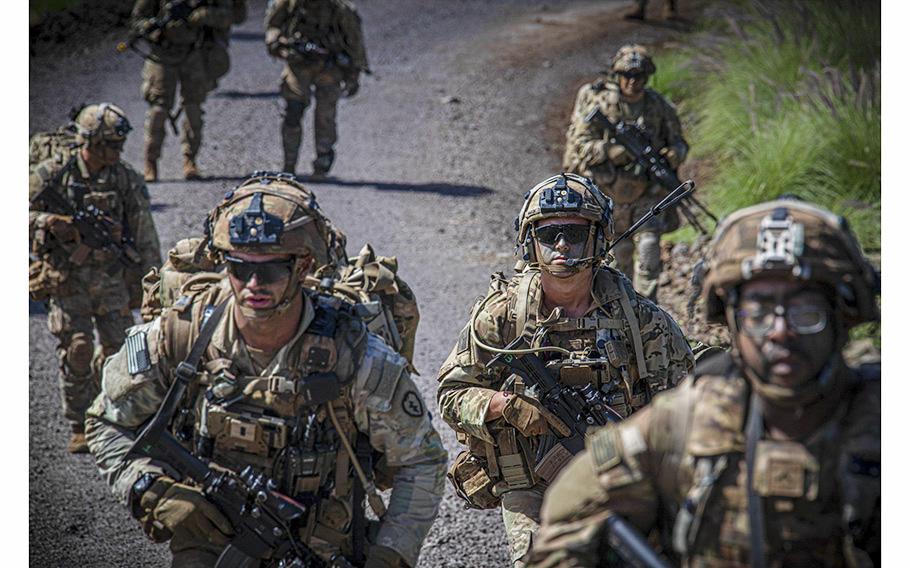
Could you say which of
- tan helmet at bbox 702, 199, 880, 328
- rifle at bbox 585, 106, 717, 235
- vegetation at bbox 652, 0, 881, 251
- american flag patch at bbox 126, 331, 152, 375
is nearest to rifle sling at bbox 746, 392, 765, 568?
tan helmet at bbox 702, 199, 880, 328

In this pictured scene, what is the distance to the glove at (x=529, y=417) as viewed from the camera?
5629mm

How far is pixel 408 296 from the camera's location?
23.0 ft

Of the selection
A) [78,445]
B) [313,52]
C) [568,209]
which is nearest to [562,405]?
[568,209]

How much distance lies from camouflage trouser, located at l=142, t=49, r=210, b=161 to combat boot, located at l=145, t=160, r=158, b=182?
74mm

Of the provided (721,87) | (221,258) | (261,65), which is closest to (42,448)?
(221,258)

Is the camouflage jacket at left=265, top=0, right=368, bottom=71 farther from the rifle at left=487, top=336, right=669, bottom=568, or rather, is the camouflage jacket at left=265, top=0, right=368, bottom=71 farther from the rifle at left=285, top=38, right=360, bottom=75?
the rifle at left=487, top=336, right=669, bottom=568

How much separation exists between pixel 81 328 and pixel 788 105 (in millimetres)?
7807

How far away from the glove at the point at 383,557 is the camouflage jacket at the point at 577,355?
3.40 ft

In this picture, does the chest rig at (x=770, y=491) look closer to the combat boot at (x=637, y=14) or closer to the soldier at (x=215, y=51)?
the soldier at (x=215, y=51)

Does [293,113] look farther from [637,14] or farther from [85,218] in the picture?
[637,14]

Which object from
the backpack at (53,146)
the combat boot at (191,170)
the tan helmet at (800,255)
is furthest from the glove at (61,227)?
the tan helmet at (800,255)

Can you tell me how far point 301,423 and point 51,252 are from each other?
459cm

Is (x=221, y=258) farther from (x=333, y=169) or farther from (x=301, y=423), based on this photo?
(x=333, y=169)

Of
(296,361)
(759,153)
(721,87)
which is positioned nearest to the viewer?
(296,361)
